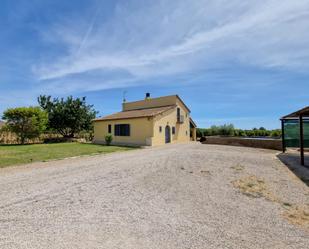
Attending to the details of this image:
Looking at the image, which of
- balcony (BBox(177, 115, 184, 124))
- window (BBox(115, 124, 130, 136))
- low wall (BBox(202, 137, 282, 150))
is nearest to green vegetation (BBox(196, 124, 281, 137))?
balcony (BBox(177, 115, 184, 124))

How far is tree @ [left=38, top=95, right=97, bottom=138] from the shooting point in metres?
26.2

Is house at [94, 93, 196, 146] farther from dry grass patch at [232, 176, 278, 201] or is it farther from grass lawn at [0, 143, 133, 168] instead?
dry grass patch at [232, 176, 278, 201]

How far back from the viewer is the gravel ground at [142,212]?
3.29 meters

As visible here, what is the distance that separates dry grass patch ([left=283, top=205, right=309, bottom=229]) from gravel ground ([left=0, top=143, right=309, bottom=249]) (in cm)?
14

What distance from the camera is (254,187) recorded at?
6.46 metres

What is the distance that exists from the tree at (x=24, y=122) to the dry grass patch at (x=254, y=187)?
21493mm

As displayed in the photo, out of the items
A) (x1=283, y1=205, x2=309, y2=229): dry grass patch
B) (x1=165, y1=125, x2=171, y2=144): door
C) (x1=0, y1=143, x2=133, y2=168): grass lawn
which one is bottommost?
(x1=283, y1=205, x2=309, y2=229): dry grass patch

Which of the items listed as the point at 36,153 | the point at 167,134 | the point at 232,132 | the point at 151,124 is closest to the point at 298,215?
the point at 36,153

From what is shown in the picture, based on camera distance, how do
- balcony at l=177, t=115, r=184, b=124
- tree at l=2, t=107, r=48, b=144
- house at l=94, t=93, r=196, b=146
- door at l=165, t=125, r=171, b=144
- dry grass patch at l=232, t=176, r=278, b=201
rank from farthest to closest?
balcony at l=177, t=115, r=184, b=124, door at l=165, t=125, r=171, b=144, tree at l=2, t=107, r=48, b=144, house at l=94, t=93, r=196, b=146, dry grass patch at l=232, t=176, r=278, b=201

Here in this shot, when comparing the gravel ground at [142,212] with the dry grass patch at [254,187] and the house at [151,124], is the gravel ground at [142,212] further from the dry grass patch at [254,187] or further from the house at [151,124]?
the house at [151,124]

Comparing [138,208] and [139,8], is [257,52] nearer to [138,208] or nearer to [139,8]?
[139,8]

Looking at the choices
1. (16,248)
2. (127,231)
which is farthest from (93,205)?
(16,248)

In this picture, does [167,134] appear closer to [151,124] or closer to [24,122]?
[151,124]

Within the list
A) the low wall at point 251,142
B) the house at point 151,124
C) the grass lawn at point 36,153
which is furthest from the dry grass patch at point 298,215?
the house at point 151,124
